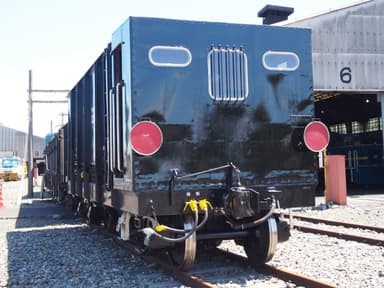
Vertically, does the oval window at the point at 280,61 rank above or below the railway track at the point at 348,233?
above

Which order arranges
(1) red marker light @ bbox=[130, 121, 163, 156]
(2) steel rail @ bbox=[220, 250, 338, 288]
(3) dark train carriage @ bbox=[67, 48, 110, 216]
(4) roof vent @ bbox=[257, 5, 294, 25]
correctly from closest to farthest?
(2) steel rail @ bbox=[220, 250, 338, 288], (1) red marker light @ bbox=[130, 121, 163, 156], (3) dark train carriage @ bbox=[67, 48, 110, 216], (4) roof vent @ bbox=[257, 5, 294, 25]

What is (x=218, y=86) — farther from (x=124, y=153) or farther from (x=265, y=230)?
(x=265, y=230)

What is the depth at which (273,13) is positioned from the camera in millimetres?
23875

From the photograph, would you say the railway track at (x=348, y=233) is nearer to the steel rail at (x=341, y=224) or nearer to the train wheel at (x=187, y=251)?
the steel rail at (x=341, y=224)

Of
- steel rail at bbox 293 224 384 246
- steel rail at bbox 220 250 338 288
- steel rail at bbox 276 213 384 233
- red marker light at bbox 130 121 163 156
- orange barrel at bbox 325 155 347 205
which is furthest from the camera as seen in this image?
orange barrel at bbox 325 155 347 205

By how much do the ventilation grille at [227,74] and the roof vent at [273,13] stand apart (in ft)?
60.3

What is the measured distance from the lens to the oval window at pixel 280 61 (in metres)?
6.42

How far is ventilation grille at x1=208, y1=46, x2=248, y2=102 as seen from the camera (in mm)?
6148

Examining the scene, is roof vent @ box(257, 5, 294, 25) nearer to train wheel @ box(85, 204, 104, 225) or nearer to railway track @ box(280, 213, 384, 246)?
railway track @ box(280, 213, 384, 246)

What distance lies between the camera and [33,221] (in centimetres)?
1359

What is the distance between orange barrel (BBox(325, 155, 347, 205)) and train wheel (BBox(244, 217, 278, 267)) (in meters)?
10.2

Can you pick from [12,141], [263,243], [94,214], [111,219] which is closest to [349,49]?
[94,214]

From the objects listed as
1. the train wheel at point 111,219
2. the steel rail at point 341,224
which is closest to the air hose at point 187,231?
the train wheel at point 111,219

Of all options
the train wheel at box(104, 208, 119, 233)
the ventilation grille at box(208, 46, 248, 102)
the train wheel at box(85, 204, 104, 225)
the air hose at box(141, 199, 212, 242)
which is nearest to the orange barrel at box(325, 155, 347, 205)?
the train wheel at box(85, 204, 104, 225)
